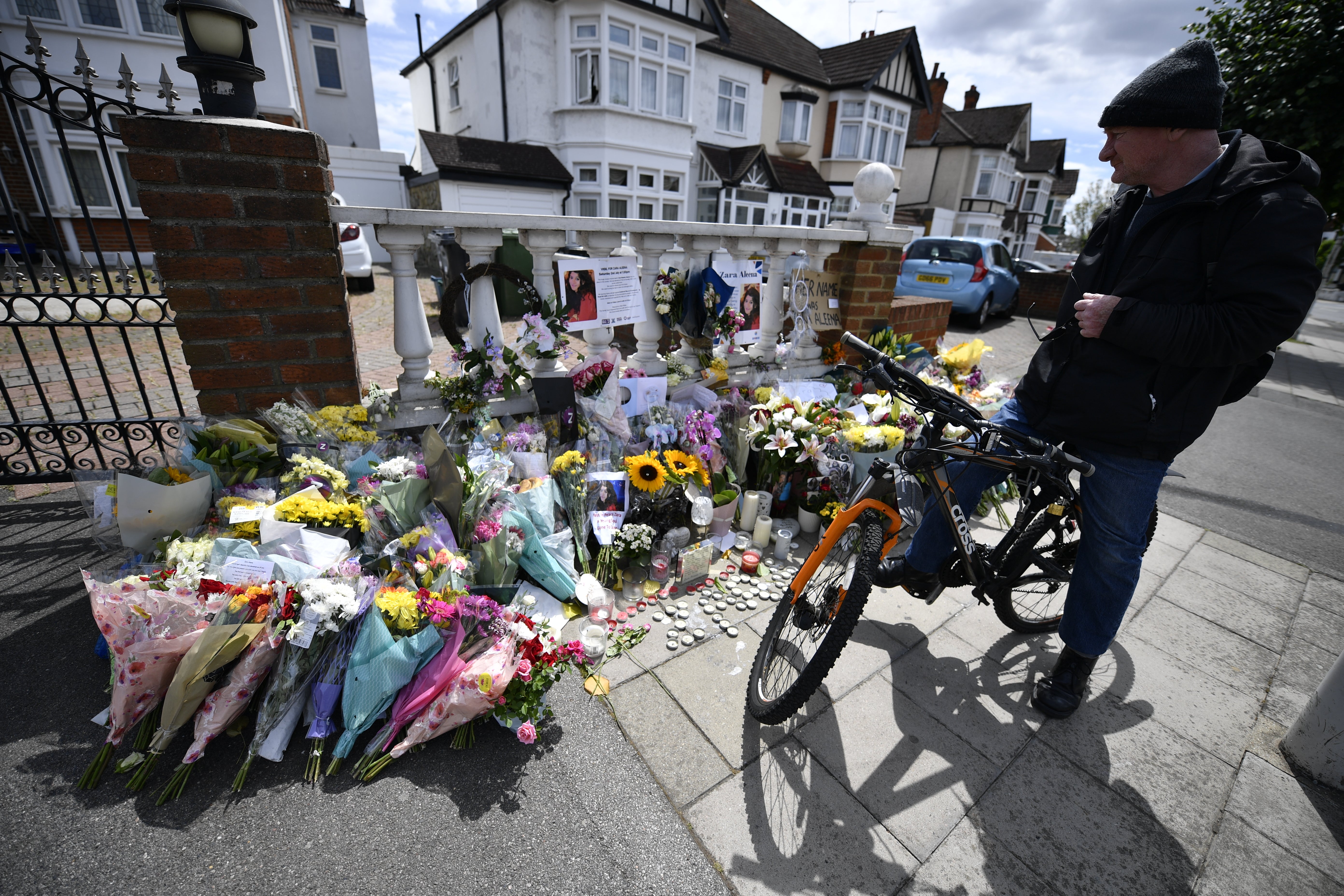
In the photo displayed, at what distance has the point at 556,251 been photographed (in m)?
3.15

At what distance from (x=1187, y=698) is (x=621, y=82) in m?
16.8

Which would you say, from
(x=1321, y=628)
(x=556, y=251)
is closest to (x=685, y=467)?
(x=556, y=251)

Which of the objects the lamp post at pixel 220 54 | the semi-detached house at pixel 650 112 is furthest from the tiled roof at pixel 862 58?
the lamp post at pixel 220 54

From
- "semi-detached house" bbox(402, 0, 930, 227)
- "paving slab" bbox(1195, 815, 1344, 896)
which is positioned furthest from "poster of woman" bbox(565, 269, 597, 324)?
"semi-detached house" bbox(402, 0, 930, 227)

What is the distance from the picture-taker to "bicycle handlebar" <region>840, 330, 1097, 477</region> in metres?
1.86

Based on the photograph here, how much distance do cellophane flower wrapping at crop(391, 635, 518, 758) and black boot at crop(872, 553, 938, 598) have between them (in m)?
1.48

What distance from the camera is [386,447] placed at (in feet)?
Answer: 8.63

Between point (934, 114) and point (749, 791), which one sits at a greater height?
point (934, 114)

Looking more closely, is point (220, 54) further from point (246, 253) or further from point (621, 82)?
point (621, 82)

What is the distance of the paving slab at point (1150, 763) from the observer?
1819 mm

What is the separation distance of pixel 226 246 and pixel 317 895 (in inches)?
91.2

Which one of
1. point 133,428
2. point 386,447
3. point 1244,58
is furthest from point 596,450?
point 1244,58

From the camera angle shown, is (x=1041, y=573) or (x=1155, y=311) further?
(x=1041, y=573)

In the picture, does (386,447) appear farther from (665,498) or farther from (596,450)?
(665,498)
